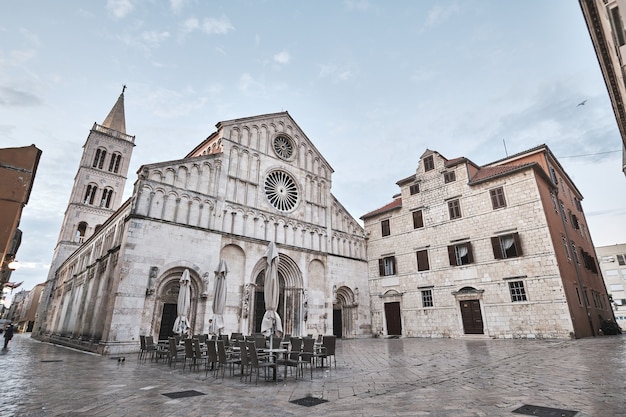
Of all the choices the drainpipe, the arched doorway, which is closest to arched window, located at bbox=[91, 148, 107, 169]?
the arched doorway

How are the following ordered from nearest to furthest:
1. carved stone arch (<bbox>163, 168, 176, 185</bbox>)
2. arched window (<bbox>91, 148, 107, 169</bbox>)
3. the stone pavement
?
1. the stone pavement
2. carved stone arch (<bbox>163, 168, 176, 185</bbox>)
3. arched window (<bbox>91, 148, 107, 169</bbox>)

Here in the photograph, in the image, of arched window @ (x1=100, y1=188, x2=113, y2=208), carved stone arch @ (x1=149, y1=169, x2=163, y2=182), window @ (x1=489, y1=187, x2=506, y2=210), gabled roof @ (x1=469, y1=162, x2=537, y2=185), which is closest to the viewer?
carved stone arch @ (x1=149, y1=169, x2=163, y2=182)

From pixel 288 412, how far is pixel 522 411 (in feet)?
11.7

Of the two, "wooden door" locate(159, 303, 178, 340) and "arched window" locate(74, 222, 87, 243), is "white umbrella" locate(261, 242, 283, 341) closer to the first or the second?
"wooden door" locate(159, 303, 178, 340)

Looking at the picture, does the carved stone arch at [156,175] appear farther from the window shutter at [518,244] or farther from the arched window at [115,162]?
the arched window at [115,162]

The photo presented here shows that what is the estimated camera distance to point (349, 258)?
84.1 ft

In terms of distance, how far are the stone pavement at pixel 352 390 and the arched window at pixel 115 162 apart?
35.5 metres

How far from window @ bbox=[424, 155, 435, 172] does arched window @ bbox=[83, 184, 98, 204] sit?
123ft

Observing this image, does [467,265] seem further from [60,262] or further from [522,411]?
[60,262]

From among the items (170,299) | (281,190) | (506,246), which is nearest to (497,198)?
(506,246)

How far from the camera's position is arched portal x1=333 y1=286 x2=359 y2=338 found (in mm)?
24281

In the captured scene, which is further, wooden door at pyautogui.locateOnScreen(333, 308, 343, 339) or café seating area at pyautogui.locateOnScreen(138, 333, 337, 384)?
wooden door at pyautogui.locateOnScreen(333, 308, 343, 339)

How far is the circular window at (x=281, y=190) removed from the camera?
23.0m

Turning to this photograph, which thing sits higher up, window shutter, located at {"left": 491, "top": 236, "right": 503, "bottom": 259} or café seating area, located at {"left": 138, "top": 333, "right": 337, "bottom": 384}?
window shutter, located at {"left": 491, "top": 236, "right": 503, "bottom": 259}
